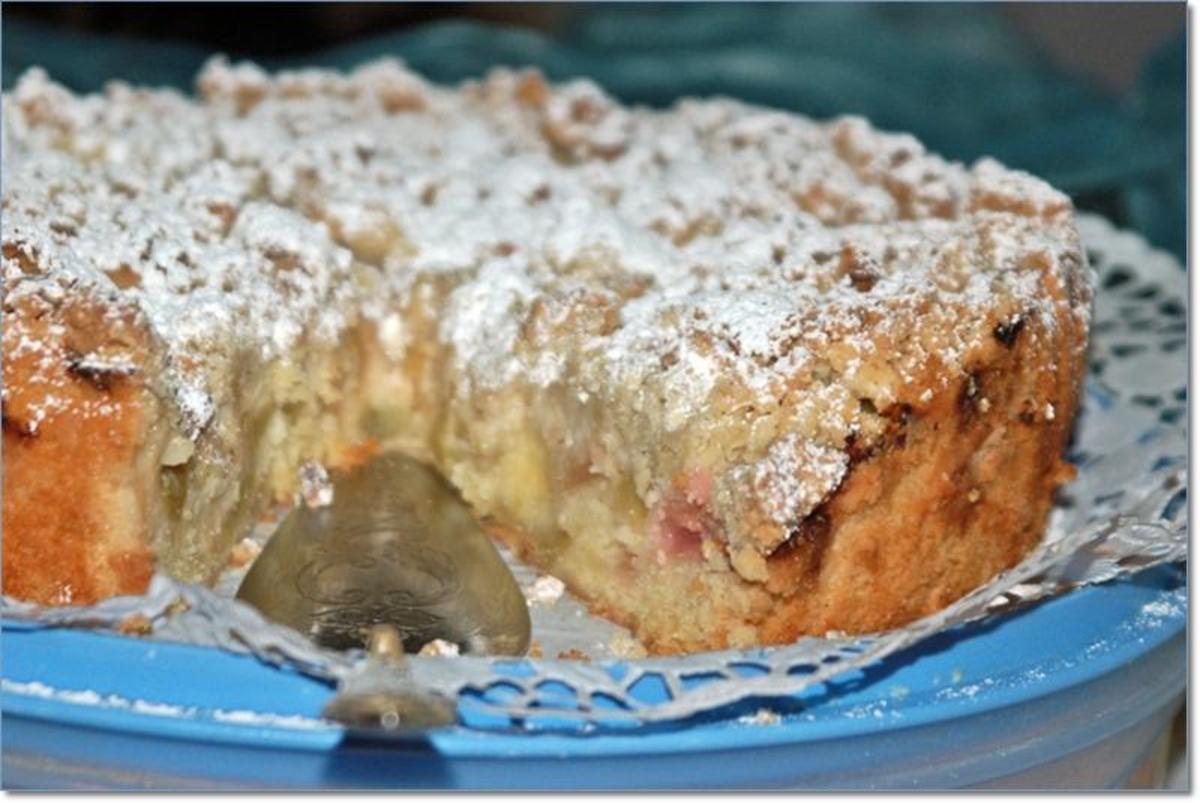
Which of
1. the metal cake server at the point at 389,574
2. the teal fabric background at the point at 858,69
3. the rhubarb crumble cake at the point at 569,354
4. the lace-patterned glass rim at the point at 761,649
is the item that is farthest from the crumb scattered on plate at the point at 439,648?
the teal fabric background at the point at 858,69

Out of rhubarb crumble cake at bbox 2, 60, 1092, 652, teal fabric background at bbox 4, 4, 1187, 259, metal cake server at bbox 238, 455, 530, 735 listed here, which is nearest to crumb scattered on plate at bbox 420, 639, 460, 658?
metal cake server at bbox 238, 455, 530, 735

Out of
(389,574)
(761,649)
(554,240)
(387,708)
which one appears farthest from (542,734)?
(554,240)

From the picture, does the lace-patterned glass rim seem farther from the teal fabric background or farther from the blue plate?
the teal fabric background

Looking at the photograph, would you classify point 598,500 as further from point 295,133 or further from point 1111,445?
point 295,133

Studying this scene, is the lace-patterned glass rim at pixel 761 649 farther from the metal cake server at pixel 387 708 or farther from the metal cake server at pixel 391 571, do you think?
the metal cake server at pixel 391 571

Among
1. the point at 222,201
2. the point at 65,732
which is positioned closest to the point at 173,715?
the point at 65,732

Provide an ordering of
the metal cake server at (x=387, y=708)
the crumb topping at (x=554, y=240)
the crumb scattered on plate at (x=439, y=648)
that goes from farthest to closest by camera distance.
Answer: the crumb topping at (x=554, y=240)
the crumb scattered on plate at (x=439, y=648)
the metal cake server at (x=387, y=708)
